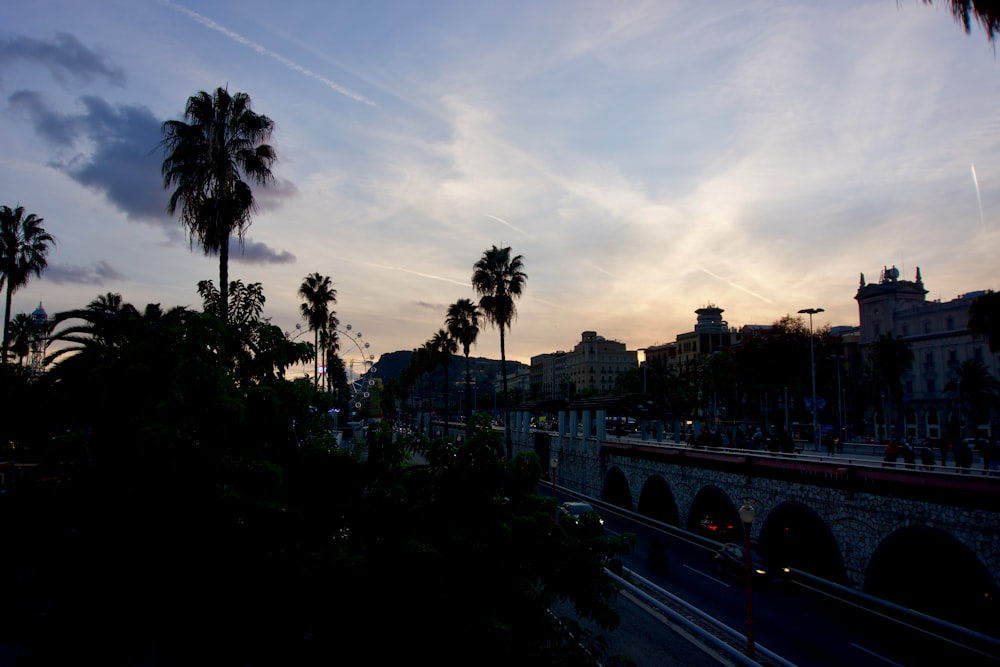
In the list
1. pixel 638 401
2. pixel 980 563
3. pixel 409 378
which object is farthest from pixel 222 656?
pixel 409 378

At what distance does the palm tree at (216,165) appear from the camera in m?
22.4

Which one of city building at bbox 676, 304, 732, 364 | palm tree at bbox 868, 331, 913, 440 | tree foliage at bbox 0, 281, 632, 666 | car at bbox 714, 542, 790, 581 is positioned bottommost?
car at bbox 714, 542, 790, 581

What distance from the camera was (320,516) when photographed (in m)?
8.20

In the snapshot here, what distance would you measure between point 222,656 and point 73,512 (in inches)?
84.8

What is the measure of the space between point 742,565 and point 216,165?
26.0 m

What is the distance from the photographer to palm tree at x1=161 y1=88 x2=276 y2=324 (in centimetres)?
2241

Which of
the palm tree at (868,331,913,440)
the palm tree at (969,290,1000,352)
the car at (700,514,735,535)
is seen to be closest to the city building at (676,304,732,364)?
the palm tree at (868,331,913,440)

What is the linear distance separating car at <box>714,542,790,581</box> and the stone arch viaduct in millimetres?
1651

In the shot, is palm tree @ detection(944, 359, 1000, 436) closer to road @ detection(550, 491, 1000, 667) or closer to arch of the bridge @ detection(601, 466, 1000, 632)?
arch of the bridge @ detection(601, 466, 1000, 632)

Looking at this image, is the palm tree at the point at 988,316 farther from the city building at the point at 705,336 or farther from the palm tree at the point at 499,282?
the city building at the point at 705,336

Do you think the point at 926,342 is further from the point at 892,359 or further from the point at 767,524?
the point at 767,524

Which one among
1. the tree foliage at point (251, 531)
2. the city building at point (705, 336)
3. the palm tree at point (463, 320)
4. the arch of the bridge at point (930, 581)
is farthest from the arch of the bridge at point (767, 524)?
the city building at point (705, 336)

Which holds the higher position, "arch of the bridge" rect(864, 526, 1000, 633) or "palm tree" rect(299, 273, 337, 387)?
"palm tree" rect(299, 273, 337, 387)

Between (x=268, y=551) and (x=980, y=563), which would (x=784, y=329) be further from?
(x=268, y=551)
